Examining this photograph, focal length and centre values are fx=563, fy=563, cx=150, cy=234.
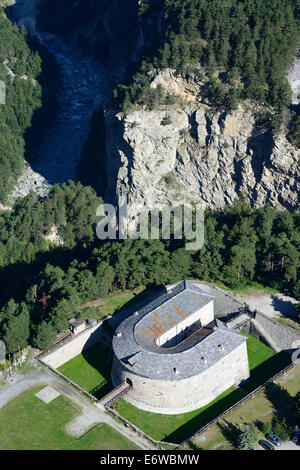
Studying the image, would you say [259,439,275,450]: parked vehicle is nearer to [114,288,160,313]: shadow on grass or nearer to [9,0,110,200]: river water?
[114,288,160,313]: shadow on grass

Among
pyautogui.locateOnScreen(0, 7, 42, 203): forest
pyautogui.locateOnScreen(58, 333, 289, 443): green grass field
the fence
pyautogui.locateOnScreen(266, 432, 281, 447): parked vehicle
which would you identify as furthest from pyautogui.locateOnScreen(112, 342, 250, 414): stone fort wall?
pyautogui.locateOnScreen(0, 7, 42, 203): forest

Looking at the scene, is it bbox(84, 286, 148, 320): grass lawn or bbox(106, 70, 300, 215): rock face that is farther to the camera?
bbox(106, 70, 300, 215): rock face

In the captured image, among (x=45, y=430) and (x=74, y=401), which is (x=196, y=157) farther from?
(x=45, y=430)

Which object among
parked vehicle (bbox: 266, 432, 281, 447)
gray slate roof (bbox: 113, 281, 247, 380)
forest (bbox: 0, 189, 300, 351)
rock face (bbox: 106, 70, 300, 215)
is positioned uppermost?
rock face (bbox: 106, 70, 300, 215)

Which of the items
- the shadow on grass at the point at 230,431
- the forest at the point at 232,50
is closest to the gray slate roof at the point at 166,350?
the shadow on grass at the point at 230,431

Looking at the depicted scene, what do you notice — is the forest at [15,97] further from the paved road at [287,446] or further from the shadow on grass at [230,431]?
the paved road at [287,446]

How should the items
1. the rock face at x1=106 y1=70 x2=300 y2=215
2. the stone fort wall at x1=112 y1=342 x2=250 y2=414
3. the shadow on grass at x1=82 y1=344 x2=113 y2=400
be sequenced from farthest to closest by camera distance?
the rock face at x1=106 y1=70 x2=300 y2=215 → the shadow on grass at x1=82 y1=344 x2=113 y2=400 → the stone fort wall at x1=112 y1=342 x2=250 y2=414
